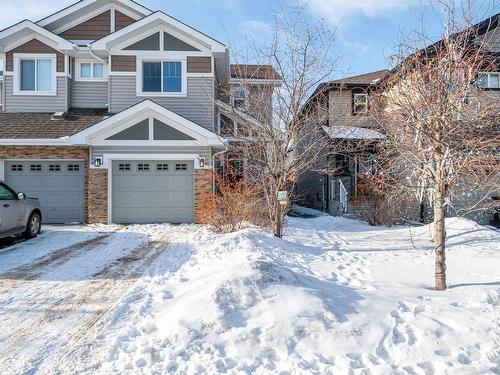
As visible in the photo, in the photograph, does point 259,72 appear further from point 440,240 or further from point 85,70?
point 85,70

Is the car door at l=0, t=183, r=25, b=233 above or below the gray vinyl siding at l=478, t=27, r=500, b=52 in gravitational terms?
below

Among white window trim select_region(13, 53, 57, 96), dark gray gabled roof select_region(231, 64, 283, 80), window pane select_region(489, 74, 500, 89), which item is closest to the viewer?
dark gray gabled roof select_region(231, 64, 283, 80)

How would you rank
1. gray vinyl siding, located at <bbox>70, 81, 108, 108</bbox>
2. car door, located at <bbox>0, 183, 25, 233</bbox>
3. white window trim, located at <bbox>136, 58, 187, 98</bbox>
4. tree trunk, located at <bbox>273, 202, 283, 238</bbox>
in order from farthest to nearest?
1. gray vinyl siding, located at <bbox>70, 81, 108, 108</bbox>
2. white window trim, located at <bbox>136, 58, 187, 98</bbox>
3. tree trunk, located at <bbox>273, 202, 283, 238</bbox>
4. car door, located at <bbox>0, 183, 25, 233</bbox>

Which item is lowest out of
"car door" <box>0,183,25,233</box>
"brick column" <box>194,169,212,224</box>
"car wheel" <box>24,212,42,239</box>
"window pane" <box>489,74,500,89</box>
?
"car wheel" <box>24,212,42,239</box>

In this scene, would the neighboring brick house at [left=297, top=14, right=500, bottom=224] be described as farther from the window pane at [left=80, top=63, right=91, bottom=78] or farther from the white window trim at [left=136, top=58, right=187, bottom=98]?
the window pane at [left=80, top=63, right=91, bottom=78]

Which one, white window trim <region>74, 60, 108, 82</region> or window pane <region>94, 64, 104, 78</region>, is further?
window pane <region>94, 64, 104, 78</region>

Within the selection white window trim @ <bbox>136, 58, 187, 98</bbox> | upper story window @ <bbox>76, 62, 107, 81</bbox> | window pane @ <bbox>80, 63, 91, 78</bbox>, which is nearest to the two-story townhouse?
white window trim @ <bbox>136, 58, 187, 98</bbox>

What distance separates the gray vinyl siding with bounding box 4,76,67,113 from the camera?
53.5ft

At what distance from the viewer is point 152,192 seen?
14.3 metres

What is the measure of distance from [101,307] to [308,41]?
707cm

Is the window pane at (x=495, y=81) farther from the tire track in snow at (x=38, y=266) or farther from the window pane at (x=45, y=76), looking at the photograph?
the window pane at (x=45, y=76)

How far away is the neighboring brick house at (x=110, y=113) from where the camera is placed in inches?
552

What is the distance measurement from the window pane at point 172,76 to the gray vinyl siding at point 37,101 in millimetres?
4240

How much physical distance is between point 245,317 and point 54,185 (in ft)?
40.8
